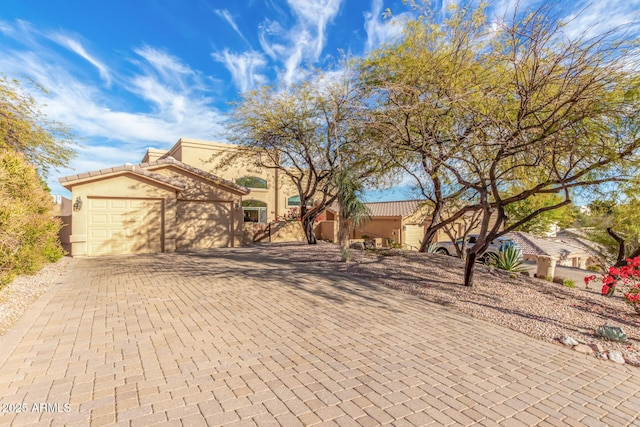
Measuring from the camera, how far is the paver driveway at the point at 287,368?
2732 mm

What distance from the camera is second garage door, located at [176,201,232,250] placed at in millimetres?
14672

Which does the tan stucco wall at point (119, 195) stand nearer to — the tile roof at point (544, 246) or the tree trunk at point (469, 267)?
the tree trunk at point (469, 267)

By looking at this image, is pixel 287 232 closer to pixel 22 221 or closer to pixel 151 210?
pixel 151 210

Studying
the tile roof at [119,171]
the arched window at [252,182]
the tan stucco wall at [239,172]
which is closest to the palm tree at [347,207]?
the tile roof at [119,171]

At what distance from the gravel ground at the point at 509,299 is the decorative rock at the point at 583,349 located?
0.20 m

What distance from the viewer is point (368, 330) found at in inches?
186

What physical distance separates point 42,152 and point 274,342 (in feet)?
46.4

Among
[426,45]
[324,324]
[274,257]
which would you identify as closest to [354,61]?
[426,45]

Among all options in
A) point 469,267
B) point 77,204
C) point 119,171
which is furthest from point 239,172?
point 469,267

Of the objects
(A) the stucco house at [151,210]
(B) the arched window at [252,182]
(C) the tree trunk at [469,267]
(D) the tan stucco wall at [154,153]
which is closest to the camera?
(C) the tree trunk at [469,267]

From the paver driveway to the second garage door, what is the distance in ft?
28.5

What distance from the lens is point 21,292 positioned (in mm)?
6324

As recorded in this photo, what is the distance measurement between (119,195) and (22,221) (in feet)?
24.0

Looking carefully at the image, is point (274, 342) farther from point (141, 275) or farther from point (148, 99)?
point (148, 99)
